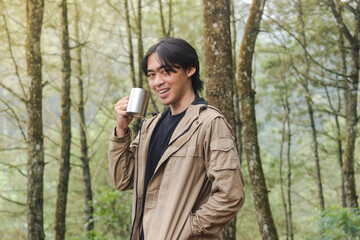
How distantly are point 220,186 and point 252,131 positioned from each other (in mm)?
3588

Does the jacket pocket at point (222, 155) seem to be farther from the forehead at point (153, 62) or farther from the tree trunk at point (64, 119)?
the tree trunk at point (64, 119)

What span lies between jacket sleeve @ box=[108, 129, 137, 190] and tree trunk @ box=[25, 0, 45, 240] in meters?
3.85

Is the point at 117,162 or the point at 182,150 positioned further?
the point at 117,162

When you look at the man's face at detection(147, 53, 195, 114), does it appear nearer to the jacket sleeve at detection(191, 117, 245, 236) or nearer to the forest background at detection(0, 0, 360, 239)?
the jacket sleeve at detection(191, 117, 245, 236)

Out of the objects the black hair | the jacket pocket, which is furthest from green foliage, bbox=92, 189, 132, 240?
the jacket pocket

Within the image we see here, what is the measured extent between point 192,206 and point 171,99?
626 millimetres

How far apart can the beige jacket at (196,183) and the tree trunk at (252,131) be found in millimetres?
3345

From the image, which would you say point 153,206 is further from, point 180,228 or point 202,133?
point 202,133

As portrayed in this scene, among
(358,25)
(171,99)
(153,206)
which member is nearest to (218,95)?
(171,99)

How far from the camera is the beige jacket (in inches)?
77.5

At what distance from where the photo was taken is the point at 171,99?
2.29m

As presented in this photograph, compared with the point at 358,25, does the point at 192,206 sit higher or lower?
lower

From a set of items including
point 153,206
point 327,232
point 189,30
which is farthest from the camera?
point 189,30

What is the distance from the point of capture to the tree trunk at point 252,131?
529 centimetres
